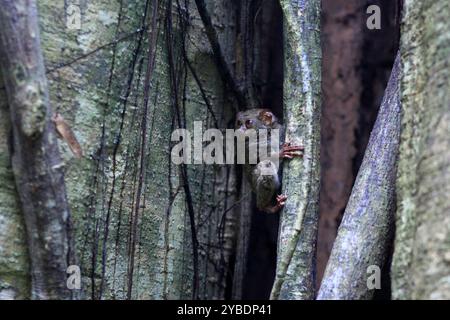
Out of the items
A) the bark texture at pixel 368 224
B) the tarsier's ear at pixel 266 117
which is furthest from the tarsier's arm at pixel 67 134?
the bark texture at pixel 368 224

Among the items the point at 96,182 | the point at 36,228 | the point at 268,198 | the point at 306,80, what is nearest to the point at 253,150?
the point at 268,198

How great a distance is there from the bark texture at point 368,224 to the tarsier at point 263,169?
52 centimetres

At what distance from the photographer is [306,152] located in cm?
409

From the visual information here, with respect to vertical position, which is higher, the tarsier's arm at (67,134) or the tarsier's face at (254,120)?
the tarsier's face at (254,120)

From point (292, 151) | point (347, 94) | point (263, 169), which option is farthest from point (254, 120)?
point (347, 94)

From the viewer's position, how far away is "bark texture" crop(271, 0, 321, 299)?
389cm

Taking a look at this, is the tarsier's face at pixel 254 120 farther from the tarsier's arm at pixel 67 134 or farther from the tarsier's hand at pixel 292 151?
the tarsier's arm at pixel 67 134

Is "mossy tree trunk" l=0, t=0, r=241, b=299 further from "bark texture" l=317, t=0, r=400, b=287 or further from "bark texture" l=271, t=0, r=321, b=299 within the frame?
"bark texture" l=317, t=0, r=400, b=287

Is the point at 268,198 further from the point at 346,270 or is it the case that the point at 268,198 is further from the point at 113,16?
the point at 113,16

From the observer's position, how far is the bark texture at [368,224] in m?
3.64

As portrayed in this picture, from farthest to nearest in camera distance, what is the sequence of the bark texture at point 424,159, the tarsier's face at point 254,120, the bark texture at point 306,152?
the tarsier's face at point 254,120
the bark texture at point 306,152
the bark texture at point 424,159

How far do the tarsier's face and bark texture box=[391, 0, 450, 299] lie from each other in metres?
1.28

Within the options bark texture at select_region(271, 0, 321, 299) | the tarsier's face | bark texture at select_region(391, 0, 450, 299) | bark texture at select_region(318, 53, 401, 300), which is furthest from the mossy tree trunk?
bark texture at select_region(391, 0, 450, 299)
